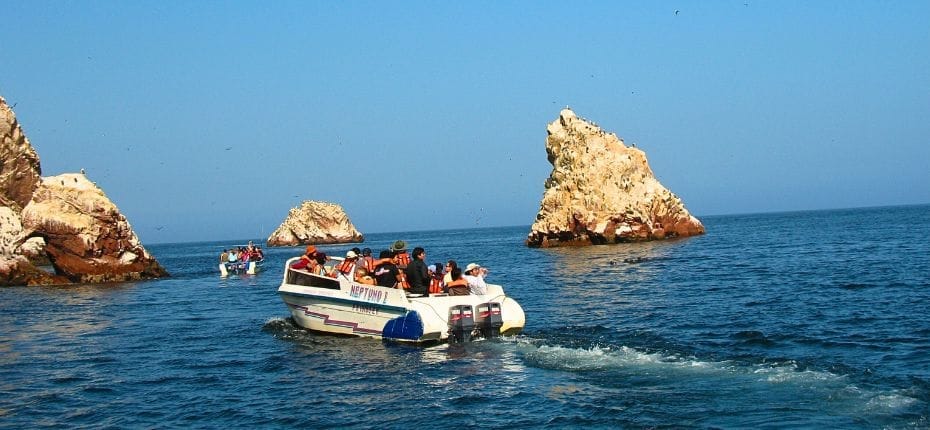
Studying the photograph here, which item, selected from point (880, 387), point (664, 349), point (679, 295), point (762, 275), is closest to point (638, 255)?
point (762, 275)

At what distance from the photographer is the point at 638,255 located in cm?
4928

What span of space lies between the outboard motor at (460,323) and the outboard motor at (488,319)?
18cm

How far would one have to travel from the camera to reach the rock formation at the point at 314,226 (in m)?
137

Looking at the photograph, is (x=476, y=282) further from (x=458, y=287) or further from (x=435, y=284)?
(x=435, y=284)

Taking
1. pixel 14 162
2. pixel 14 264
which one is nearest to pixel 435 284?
pixel 14 264

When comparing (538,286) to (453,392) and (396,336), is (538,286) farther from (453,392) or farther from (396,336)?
(453,392)

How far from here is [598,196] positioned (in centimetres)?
6656

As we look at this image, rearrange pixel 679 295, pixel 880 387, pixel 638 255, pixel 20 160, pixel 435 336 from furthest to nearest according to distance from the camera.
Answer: pixel 20 160, pixel 638 255, pixel 679 295, pixel 435 336, pixel 880 387

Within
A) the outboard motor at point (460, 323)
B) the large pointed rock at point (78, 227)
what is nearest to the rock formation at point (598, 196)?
the large pointed rock at point (78, 227)

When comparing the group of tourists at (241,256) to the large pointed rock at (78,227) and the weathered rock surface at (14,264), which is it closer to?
the large pointed rock at (78,227)

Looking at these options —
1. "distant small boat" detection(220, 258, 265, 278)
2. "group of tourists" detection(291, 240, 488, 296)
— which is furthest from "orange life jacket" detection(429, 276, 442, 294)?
"distant small boat" detection(220, 258, 265, 278)

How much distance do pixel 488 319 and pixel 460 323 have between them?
2.08ft

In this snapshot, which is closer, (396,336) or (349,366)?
(349,366)

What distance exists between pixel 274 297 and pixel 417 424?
21529 millimetres
